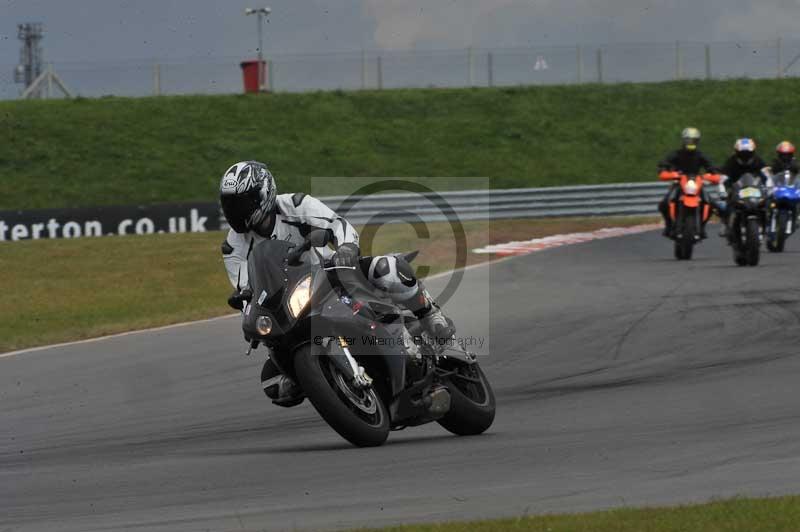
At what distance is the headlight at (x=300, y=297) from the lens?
6785 millimetres

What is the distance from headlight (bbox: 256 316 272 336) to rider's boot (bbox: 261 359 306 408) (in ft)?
1.57

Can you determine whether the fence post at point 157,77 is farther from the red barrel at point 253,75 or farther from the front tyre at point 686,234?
the front tyre at point 686,234

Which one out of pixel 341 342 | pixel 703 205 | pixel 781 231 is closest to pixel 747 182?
pixel 703 205

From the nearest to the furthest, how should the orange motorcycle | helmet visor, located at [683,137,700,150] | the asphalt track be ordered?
the asphalt track
the orange motorcycle
helmet visor, located at [683,137,700,150]

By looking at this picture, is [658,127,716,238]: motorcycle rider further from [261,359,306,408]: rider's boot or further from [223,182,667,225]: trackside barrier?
[261,359,306,408]: rider's boot

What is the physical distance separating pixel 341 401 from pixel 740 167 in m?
13.6

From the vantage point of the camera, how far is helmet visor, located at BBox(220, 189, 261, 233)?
728 cm

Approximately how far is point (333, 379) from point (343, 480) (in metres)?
0.66

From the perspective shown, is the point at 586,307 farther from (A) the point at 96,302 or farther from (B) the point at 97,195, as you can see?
(B) the point at 97,195

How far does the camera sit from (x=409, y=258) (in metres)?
7.62

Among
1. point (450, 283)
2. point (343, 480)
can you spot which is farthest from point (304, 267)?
point (450, 283)

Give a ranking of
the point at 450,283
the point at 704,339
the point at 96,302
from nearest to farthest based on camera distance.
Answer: the point at 704,339 < the point at 450,283 < the point at 96,302

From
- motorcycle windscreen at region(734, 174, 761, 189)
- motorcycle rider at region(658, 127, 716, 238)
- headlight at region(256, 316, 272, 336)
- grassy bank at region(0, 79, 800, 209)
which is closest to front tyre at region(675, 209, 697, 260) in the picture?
motorcycle rider at region(658, 127, 716, 238)

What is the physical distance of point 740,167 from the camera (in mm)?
19188
